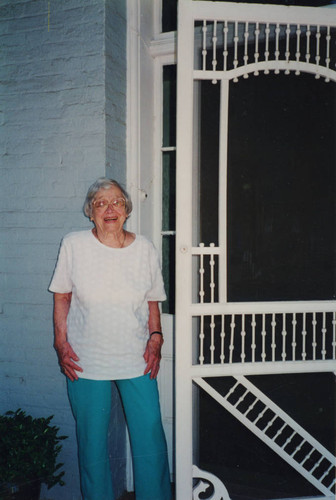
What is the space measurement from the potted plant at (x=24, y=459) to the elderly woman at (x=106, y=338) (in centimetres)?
19

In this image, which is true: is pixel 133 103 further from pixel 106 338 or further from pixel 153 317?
pixel 106 338

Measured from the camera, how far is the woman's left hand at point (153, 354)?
6.61 ft

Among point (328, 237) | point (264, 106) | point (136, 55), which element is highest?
point (136, 55)

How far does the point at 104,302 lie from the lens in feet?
6.29

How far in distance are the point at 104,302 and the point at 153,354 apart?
1.19ft

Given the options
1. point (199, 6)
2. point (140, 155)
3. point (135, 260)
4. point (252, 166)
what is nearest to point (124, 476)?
point (135, 260)

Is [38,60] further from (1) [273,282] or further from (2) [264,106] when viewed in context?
(1) [273,282]

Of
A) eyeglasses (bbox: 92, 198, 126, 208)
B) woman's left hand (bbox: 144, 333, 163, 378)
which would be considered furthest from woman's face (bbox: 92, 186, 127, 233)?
woman's left hand (bbox: 144, 333, 163, 378)

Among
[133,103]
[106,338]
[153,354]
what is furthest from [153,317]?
[133,103]

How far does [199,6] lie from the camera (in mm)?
1977

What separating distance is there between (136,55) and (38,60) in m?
0.53

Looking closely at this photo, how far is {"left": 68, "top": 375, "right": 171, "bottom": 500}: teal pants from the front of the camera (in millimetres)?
1951

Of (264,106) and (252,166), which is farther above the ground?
(264,106)

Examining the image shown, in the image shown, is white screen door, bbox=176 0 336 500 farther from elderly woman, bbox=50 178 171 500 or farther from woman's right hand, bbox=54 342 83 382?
woman's right hand, bbox=54 342 83 382
